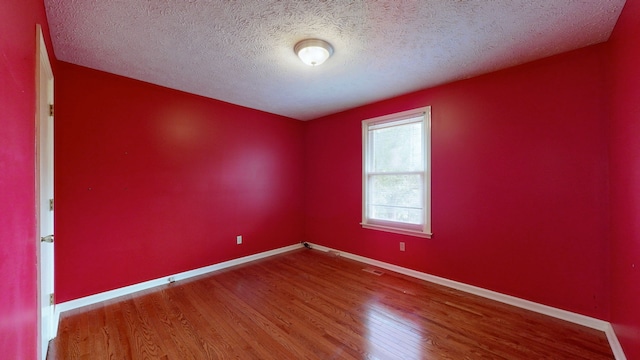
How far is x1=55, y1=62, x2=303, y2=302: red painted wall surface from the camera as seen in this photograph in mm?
2510

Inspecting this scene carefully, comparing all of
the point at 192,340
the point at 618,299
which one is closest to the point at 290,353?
the point at 192,340

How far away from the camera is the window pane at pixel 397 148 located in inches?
131

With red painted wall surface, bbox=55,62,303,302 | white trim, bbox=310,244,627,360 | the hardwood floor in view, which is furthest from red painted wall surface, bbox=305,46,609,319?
red painted wall surface, bbox=55,62,303,302

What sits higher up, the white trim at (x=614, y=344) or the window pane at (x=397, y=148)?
the window pane at (x=397, y=148)

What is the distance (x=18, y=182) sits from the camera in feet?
3.60

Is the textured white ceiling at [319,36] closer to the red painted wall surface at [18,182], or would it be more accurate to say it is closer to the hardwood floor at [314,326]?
the red painted wall surface at [18,182]

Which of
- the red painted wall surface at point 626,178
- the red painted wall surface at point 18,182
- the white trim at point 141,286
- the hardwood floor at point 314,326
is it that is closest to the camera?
the red painted wall surface at point 18,182

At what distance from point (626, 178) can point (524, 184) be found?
0.79 metres

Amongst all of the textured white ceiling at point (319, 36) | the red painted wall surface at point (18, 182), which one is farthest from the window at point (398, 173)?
the red painted wall surface at point (18, 182)

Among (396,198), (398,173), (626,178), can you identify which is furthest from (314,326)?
(626,178)

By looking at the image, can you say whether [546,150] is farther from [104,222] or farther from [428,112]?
[104,222]

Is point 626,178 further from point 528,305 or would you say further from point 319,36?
point 319,36

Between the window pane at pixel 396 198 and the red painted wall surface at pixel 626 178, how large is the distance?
1.66 meters

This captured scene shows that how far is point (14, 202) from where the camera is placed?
104 cm
